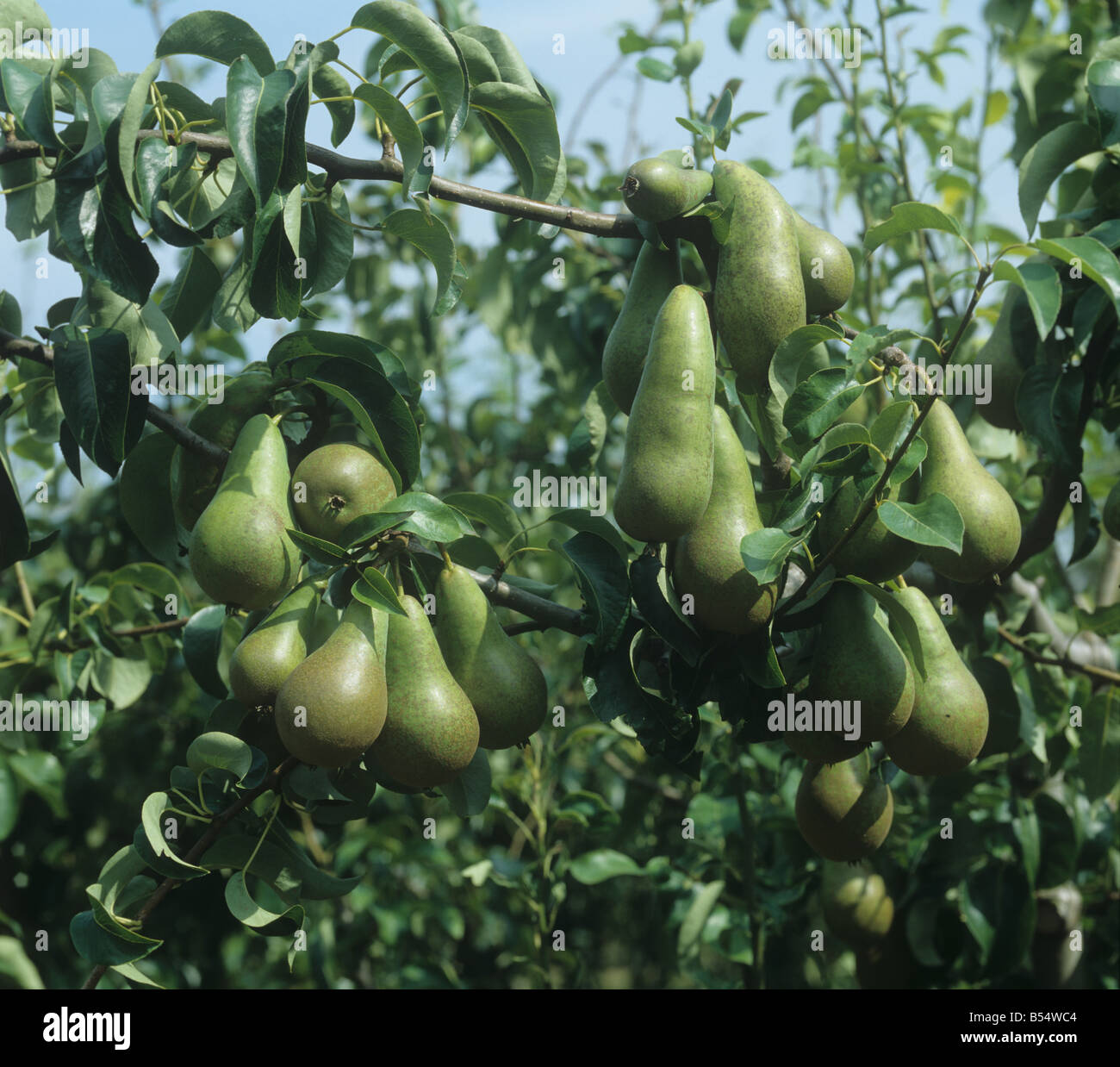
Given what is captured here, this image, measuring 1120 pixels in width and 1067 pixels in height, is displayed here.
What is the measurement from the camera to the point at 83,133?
1.31m

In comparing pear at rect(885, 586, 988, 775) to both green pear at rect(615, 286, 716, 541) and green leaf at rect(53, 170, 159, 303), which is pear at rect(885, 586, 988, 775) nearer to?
green pear at rect(615, 286, 716, 541)

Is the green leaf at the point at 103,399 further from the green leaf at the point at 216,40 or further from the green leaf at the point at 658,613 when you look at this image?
the green leaf at the point at 658,613

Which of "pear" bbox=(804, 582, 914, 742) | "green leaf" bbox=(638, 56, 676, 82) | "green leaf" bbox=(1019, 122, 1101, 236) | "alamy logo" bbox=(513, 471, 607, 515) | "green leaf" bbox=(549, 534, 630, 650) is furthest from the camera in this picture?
"green leaf" bbox=(638, 56, 676, 82)

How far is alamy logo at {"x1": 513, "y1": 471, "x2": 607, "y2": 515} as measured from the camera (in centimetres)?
168

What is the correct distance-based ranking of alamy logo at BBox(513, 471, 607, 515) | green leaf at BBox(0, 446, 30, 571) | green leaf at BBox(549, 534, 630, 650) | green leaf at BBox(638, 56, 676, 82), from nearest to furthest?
green leaf at BBox(549, 534, 630, 650)
green leaf at BBox(0, 446, 30, 571)
alamy logo at BBox(513, 471, 607, 515)
green leaf at BBox(638, 56, 676, 82)

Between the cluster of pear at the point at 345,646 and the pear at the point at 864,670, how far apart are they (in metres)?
0.32

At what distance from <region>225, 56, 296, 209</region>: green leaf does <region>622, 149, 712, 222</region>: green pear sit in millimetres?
367

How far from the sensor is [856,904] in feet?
6.30

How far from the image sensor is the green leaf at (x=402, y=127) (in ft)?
3.78

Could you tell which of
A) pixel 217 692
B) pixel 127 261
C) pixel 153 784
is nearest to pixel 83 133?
pixel 127 261

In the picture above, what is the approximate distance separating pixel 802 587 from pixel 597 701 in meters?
0.27
